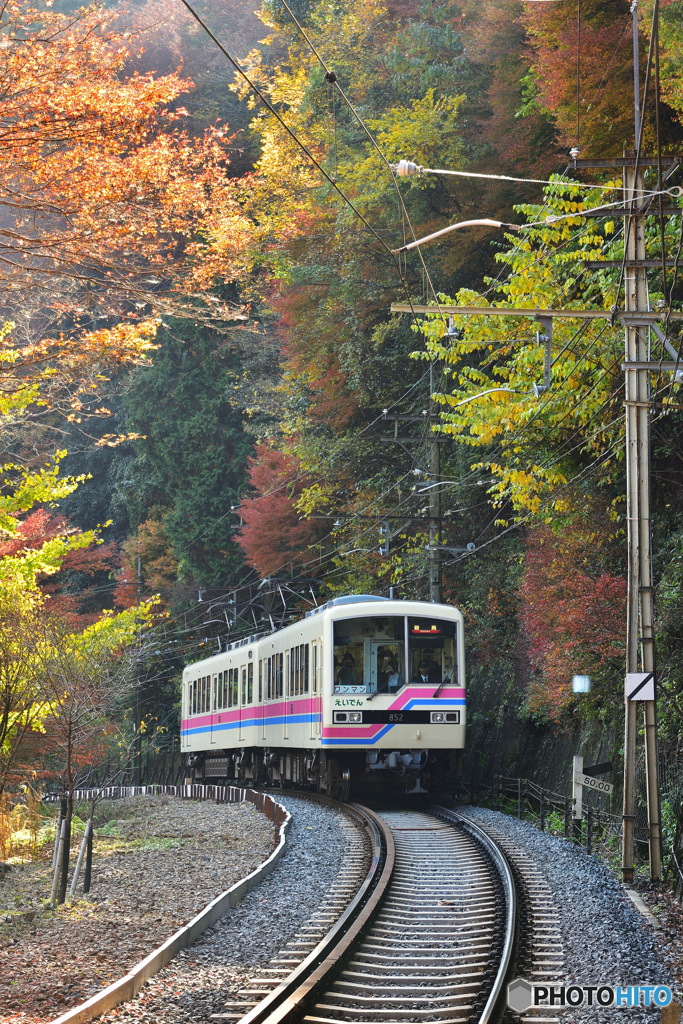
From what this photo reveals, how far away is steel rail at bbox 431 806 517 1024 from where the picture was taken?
19.1ft

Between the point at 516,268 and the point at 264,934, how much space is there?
1047 centimetres

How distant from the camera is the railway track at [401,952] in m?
5.93

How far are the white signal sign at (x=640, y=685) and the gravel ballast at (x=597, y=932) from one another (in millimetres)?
1700

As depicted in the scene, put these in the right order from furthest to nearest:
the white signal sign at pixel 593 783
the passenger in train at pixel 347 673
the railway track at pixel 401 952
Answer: the passenger in train at pixel 347 673
the white signal sign at pixel 593 783
the railway track at pixel 401 952

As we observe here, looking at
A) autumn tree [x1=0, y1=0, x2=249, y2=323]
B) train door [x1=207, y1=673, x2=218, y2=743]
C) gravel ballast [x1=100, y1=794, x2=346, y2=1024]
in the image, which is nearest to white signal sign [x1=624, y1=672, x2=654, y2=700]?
gravel ballast [x1=100, y1=794, x2=346, y2=1024]

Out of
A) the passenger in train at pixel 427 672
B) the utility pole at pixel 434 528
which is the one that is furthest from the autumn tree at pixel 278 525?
the passenger in train at pixel 427 672

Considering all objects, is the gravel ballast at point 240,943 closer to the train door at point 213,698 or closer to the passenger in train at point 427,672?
the passenger in train at point 427,672

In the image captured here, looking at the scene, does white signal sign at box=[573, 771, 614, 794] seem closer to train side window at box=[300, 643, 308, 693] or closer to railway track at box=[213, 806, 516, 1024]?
railway track at box=[213, 806, 516, 1024]

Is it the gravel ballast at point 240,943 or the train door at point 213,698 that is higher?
the train door at point 213,698

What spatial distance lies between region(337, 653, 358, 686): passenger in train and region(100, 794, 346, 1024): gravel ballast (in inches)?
150

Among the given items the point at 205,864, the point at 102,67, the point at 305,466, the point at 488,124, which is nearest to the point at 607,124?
the point at 488,124
